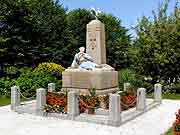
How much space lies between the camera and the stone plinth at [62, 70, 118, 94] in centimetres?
1566

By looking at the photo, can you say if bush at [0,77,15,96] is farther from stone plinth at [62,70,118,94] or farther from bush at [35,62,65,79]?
stone plinth at [62,70,118,94]

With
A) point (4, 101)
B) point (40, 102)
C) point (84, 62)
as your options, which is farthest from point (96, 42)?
point (4, 101)

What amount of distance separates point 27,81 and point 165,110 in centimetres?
852

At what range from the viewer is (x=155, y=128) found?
452 inches

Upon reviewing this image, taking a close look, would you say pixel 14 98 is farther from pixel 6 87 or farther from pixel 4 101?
pixel 6 87

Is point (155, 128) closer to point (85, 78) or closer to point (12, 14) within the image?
point (85, 78)

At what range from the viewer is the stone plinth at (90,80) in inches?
617

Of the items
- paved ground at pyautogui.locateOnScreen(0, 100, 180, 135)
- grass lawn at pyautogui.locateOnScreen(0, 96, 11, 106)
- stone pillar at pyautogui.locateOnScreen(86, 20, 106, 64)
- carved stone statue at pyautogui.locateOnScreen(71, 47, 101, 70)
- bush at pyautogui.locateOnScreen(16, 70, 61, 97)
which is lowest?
paved ground at pyautogui.locateOnScreen(0, 100, 180, 135)

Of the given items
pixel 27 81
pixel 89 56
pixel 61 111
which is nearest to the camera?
pixel 61 111

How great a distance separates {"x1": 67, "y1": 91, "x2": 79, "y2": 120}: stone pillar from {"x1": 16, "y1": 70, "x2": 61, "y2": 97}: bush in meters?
6.97

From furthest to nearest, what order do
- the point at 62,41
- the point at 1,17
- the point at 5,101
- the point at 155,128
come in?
the point at 62,41, the point at 1,17, the point at 5,101, the point at 155,128

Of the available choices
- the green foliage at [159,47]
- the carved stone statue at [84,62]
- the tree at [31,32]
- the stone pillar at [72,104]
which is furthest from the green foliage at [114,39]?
the stone pillar at [72,104]

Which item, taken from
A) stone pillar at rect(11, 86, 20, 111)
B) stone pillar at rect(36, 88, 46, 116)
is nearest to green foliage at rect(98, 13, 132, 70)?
stone pillar at rect(11, 86, 20, 111)

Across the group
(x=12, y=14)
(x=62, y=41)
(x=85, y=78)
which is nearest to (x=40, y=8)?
(x=62, y=41)
